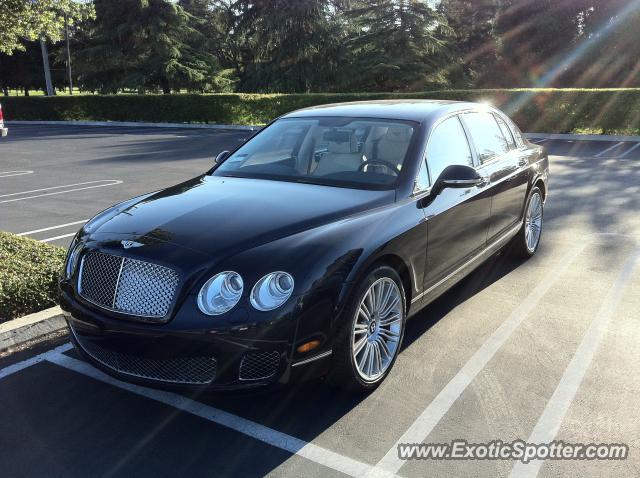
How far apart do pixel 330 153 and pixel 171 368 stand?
6.87ft

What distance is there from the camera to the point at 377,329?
355cm

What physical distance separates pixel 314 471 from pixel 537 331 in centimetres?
231

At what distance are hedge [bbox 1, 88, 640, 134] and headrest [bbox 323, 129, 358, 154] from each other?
18.1 metres

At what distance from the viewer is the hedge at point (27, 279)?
453 cm

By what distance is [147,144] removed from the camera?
19891 millimetres

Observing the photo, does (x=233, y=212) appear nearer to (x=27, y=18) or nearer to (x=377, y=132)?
(x=377, y=132)

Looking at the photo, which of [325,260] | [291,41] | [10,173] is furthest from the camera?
[291,41]

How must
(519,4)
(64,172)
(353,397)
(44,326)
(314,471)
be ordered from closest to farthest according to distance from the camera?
(314,471) < (353,397) < (44,326) < (64,172) < (519,4)

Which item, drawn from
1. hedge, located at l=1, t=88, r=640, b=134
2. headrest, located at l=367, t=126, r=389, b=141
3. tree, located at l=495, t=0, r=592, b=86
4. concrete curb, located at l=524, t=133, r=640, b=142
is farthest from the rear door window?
tree, located at l=495, t=0, r=592, b=86

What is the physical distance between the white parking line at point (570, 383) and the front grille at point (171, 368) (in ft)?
5.07

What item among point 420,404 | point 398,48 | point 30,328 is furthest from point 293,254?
point 398,48

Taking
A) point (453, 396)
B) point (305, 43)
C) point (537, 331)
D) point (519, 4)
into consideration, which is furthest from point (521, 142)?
point (519, 4)

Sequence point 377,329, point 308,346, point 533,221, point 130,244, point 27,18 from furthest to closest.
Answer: point 27,18, point 533,221, point 377,329, point 130,244, point 308,346

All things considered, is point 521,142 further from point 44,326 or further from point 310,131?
point 44,326
